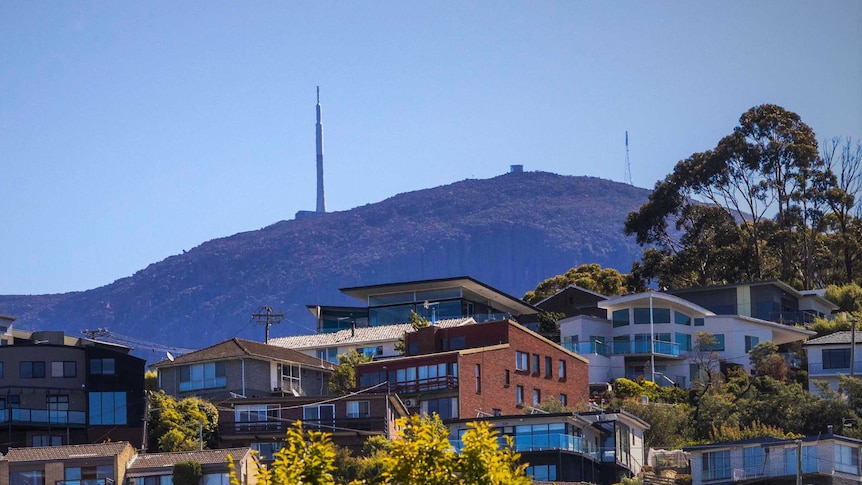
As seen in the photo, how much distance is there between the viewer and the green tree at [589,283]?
13450 cm

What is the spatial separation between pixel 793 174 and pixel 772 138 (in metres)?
3.44

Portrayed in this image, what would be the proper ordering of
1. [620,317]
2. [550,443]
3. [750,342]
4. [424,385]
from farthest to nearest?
[620,317] → [750,342] → [424,385] → [550,443]

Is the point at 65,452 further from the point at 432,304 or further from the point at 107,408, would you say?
the point at 432,304

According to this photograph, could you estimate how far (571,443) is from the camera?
7488 cm

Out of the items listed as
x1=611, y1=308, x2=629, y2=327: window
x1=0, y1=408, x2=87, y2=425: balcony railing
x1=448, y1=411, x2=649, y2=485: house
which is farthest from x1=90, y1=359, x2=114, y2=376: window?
x1=611, y1=308, x2=629, y2=327: window

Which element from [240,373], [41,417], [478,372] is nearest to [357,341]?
[240,373]

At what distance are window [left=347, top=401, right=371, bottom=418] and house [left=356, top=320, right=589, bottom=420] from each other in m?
4.20

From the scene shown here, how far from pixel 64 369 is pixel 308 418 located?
18112mm

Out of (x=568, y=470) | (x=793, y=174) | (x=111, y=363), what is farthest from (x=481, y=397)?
(x=793, y=174)

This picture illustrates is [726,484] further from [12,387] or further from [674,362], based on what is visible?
[12,387]

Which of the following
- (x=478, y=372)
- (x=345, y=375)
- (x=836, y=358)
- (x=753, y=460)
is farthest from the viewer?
(x=836, y=358)

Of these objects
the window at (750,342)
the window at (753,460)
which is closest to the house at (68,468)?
the window at (753,460)

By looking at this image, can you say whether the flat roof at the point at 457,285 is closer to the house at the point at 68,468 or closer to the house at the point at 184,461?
the house at the point at 184,461

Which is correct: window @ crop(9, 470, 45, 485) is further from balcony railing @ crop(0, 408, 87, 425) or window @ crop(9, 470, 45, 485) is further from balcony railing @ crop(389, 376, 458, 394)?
balcony railing @ crop(389, 376, 458, 394)
